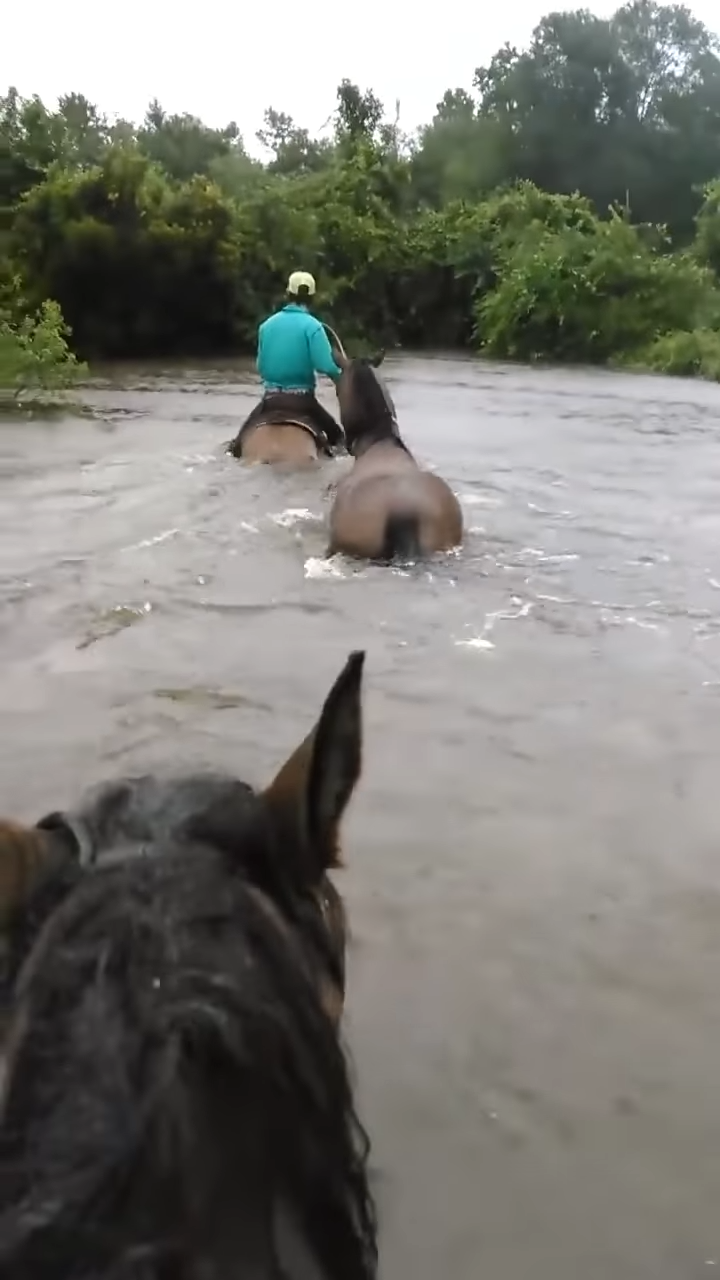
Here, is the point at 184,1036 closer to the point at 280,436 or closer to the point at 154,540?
the point at 154,540

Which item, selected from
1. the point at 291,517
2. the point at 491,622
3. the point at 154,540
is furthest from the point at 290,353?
the point at 491,622

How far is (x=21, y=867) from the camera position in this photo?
152 centimetres

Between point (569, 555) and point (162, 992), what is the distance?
22.6 feet

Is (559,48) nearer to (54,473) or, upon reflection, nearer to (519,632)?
(54,473)

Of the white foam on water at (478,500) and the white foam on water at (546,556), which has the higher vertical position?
the white foam on water at (546,556)

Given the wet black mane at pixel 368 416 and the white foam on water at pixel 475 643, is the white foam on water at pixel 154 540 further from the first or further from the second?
the white foam on water at pixel 475 643

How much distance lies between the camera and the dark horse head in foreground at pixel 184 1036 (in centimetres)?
124

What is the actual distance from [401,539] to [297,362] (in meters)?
4.76

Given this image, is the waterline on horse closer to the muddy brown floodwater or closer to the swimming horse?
the swimming horse

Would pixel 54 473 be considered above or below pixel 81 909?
below

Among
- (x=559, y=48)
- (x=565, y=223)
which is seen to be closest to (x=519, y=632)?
(x=565, y=223)

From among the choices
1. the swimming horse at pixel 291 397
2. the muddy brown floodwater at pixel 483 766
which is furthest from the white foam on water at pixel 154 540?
the swimming horse at pixel 291 397

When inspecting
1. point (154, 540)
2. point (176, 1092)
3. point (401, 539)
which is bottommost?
point (154, 540)

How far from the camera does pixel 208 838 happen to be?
1.54 m
